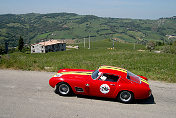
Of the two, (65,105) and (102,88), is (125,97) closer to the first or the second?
(102,88)

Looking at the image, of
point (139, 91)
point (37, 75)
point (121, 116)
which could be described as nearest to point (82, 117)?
point (121, 116)

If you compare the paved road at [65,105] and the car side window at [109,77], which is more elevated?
the car side window at [109,77]

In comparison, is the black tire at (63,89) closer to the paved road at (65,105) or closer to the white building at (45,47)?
the paved road at (65,105)

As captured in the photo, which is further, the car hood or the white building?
the white building

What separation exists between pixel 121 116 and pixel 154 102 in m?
2.39

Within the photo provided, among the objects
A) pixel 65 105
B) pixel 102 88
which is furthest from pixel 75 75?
pixel 65 105

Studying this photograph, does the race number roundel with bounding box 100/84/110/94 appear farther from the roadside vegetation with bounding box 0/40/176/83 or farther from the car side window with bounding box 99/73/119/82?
the roadside vegetation with bounding box 0/40/176/83

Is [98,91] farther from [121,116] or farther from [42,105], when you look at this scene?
[42,105]

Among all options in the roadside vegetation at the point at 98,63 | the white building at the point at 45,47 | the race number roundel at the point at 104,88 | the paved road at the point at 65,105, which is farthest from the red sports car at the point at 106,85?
the white building at the point at 45,47

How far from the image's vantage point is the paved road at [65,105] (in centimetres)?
605

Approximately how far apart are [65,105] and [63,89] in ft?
3.87

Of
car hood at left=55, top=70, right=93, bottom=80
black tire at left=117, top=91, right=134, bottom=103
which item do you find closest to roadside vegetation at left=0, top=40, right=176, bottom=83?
car hood at left=55, top=70, right=93, bottom=80

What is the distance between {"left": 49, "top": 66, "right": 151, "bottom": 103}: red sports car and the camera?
741cm

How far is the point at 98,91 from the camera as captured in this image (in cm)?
753
